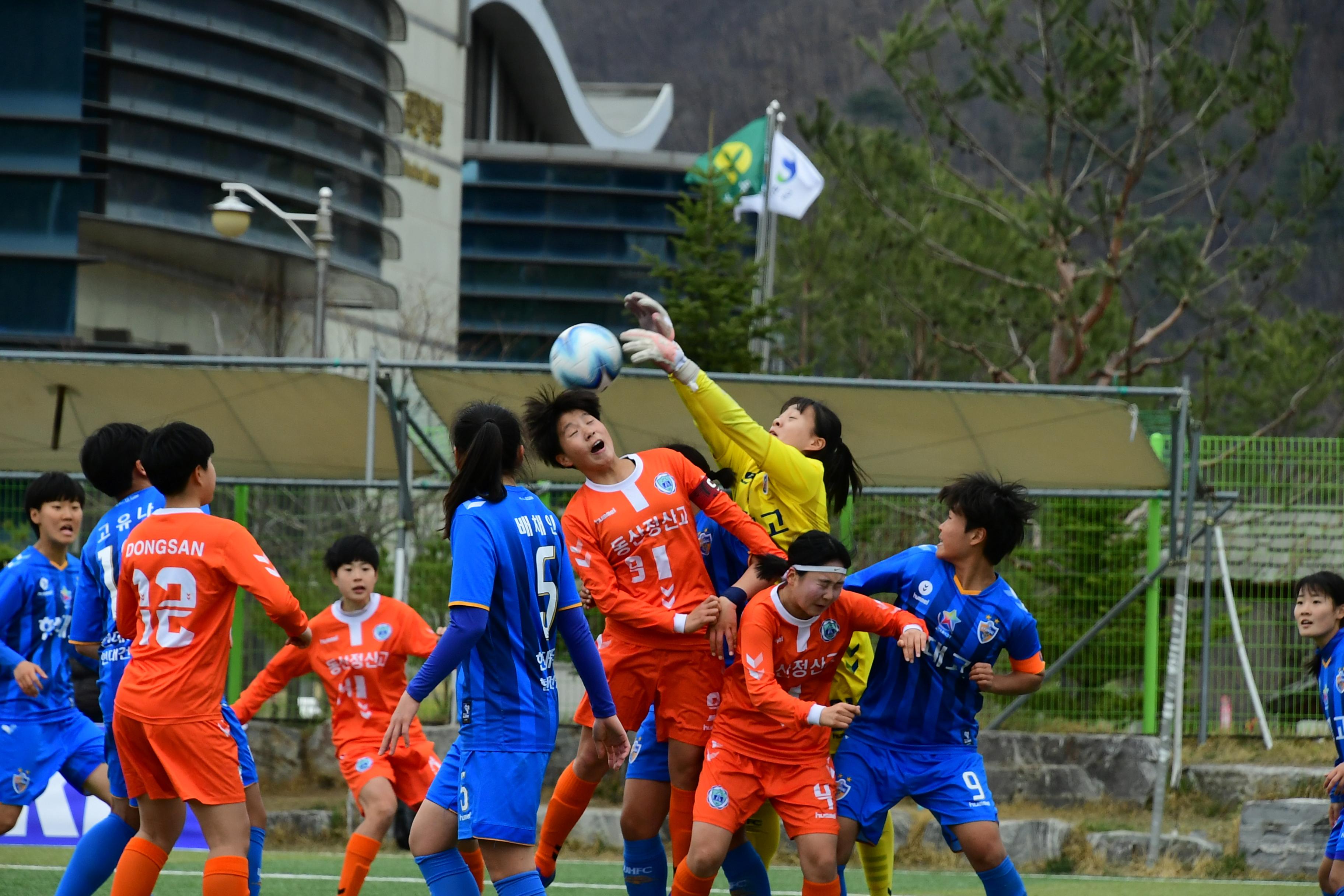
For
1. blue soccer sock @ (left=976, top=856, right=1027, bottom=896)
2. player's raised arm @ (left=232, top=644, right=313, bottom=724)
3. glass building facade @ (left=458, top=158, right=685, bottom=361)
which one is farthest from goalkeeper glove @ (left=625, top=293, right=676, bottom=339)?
glass building facade @ (left=458, top=158, right=685, bottom=361)

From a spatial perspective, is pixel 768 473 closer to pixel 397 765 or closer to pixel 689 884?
pixel 689 884

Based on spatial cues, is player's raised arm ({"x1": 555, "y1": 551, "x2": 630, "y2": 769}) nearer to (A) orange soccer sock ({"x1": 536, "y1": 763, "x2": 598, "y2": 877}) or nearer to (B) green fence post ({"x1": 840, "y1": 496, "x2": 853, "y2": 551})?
(A) orange soccer sock ({"x1": 536, "y1": 763, "x2": 598, "y2": 877})

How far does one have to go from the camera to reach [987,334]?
92.6ft

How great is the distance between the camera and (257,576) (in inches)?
197

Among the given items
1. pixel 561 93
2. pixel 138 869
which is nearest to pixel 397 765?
pixel 138 869

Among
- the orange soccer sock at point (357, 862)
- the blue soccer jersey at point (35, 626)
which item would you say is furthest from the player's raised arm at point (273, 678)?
the blue soccer jersey at point (35, 626)

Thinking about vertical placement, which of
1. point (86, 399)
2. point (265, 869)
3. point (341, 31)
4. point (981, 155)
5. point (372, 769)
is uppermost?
point (341, 31)

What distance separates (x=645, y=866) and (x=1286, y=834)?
4.82 metres

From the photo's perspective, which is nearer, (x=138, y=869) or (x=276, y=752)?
(x=138, y=869)

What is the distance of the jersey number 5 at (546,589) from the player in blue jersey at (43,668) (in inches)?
118

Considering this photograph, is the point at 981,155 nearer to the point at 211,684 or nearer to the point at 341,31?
the point at 211,684

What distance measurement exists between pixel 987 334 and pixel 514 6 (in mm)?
36951

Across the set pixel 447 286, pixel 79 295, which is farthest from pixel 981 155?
pixel 447 286

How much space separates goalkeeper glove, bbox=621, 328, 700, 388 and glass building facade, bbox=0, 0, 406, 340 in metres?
24.7
